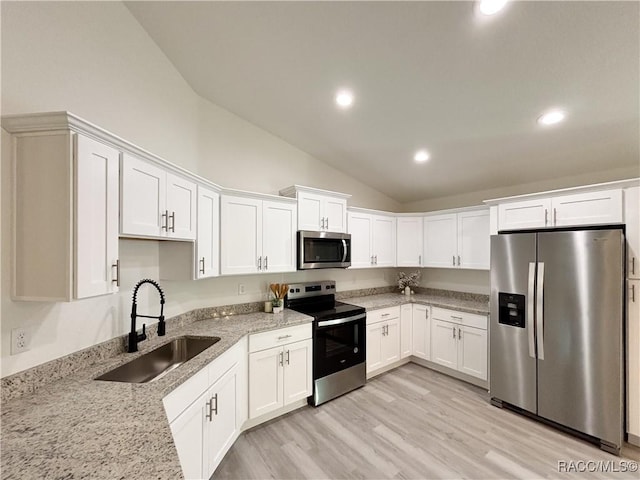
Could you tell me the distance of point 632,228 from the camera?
7.22 feet

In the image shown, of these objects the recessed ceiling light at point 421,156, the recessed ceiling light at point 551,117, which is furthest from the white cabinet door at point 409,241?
the recessed ceiling light at point 551,117

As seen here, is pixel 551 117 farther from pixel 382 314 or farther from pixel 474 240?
pixel 382 314

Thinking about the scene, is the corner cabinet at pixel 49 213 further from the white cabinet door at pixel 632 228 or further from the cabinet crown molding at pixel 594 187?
the white cabinet door at pixel 632 228

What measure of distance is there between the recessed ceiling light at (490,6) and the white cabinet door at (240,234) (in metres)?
2.27

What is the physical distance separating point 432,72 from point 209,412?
9.66 feet

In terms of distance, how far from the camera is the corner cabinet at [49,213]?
1227mm

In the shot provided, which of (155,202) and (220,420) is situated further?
(220,420)

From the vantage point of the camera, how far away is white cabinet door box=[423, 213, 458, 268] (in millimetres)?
3773

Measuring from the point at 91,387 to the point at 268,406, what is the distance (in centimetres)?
156

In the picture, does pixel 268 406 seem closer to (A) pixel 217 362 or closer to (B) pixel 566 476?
(A) pixel 217 362

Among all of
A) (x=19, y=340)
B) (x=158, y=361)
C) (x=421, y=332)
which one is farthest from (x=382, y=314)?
(x=19, y=340)

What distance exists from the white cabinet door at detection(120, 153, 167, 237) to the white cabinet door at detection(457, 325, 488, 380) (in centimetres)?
351

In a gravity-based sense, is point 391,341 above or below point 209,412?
below

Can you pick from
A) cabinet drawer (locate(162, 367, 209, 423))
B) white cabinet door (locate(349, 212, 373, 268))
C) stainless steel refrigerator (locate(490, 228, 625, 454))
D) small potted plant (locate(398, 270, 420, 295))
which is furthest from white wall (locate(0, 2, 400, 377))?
stainless steel refrigerator (locate(490, 228, 625, 454))
